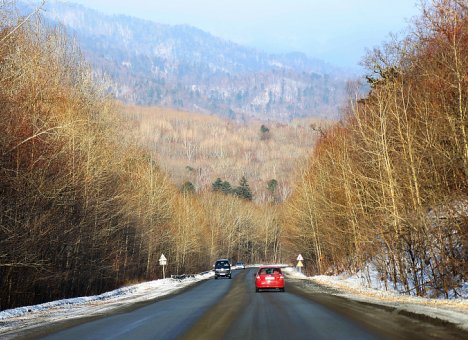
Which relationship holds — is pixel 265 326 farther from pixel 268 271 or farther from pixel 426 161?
pixel 268 271

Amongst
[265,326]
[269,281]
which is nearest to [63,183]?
[269,281]

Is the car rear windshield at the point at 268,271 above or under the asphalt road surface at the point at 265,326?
above

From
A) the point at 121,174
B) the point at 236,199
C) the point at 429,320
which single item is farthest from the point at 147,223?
the point at 236,199

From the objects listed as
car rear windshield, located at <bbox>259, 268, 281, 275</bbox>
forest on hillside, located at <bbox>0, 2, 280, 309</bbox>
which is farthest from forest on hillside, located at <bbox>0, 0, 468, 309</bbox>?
car rear windshield, located at <bbox>259, 268, 281, 275</bbox>

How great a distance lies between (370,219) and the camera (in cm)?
2781

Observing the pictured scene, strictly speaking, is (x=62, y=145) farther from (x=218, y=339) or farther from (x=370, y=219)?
(x=218, y=339)

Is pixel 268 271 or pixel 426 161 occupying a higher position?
pixel 426 161

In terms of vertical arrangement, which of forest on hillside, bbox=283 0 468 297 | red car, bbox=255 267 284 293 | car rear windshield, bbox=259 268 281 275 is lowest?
red car, bbox=255 267 284 293

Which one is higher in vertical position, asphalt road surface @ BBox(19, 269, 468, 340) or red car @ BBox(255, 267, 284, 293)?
red car @ BBox(255, 267, 284, 293)

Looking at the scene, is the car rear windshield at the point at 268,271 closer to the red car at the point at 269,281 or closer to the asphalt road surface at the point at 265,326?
the red car at the point at 269,281

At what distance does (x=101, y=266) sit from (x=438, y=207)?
22.4 m

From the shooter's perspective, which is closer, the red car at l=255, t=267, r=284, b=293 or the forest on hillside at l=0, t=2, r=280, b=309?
the forest on hillside at l=0, t=2, r=280, b=309

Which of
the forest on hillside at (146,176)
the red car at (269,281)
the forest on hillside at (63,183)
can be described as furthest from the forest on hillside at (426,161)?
the forest on hillside at (63,183)

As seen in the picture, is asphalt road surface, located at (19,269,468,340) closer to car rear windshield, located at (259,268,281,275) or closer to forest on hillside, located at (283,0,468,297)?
forest on hillside, located at (283,0,468,297)
